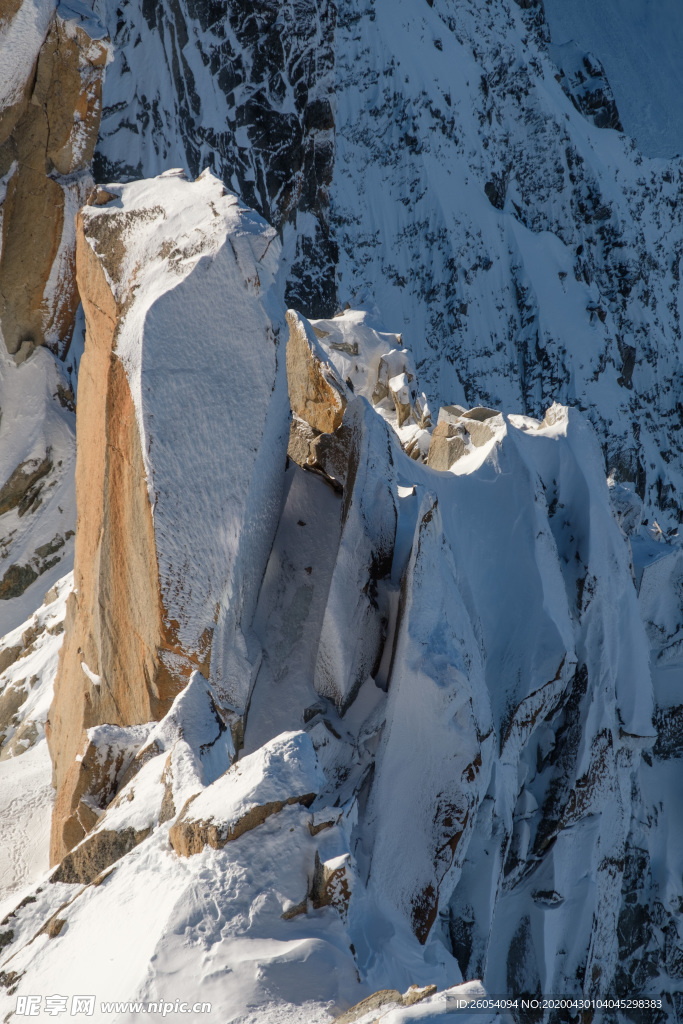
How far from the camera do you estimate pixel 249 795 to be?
4062mm

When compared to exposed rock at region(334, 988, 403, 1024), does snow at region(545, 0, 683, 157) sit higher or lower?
lower

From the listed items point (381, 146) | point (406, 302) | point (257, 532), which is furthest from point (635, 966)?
point (381, 146)

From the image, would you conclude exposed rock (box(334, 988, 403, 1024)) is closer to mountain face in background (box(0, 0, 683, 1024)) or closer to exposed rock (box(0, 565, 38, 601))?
mountain face in background (box(0, 0, 683, 1024))

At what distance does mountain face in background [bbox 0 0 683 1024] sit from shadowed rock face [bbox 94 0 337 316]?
7.53 m

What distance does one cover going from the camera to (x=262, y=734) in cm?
624

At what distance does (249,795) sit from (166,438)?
2894mm

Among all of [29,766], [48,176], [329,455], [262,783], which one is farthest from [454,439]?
[48,176]

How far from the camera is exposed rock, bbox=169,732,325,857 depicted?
13.1 feet

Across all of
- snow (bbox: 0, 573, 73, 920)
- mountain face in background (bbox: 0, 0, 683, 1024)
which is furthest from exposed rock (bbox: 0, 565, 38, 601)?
snow (bbox: 0, 573, 73, 920)

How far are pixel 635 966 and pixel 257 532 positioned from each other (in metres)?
8.17

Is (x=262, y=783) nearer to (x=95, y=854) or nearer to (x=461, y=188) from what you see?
(x=95, y=854)

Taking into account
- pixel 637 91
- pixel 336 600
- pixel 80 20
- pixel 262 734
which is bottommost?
pixel 637 91

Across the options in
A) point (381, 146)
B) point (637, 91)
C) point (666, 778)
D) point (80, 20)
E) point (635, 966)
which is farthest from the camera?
point (637, 91)

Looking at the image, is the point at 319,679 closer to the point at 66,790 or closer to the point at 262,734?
the point at 262,734
